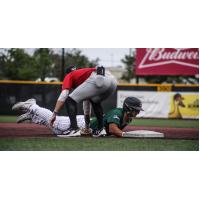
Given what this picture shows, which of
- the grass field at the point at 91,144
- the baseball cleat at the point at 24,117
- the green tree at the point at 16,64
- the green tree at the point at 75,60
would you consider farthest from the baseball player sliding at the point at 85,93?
the green tree at the point at 16,64

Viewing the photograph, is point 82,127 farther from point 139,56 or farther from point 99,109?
point 139,56

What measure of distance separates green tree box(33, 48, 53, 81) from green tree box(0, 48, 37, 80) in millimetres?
95

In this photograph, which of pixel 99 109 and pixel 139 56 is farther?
pixel 139 56

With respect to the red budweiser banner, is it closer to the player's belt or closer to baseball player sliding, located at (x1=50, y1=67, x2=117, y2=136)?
the player's belt

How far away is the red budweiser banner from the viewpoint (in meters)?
7.98

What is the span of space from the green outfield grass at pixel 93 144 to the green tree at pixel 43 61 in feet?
4.09

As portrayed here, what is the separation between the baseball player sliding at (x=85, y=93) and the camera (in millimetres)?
7779

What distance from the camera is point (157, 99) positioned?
11242 mm

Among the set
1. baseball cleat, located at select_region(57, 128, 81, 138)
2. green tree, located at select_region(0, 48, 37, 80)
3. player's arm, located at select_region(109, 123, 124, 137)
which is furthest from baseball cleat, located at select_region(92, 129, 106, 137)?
green tree, located at select_region(0, 48, 37, 80)

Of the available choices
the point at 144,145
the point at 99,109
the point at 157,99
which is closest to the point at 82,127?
the point at 99,109

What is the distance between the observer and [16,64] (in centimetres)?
810

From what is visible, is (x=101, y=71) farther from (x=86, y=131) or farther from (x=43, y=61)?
(x=43, y=61)

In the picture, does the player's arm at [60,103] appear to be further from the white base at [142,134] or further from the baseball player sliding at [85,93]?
the white base at [142,134]

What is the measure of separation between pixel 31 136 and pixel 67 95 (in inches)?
31.3
